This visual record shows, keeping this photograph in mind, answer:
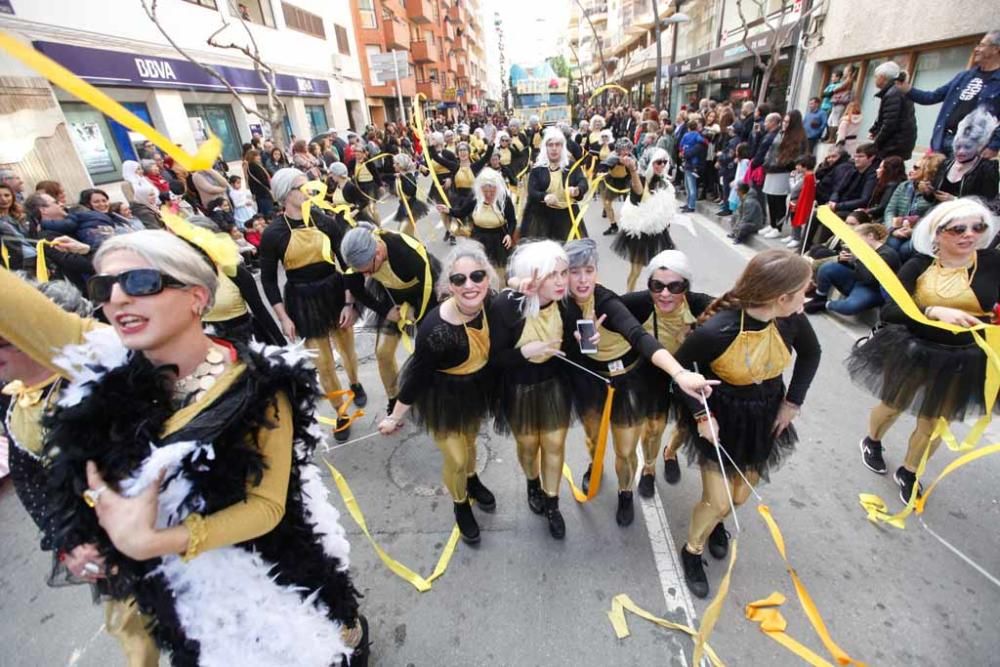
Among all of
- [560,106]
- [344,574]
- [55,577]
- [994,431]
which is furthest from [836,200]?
[560,106]

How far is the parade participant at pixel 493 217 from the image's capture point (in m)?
5.85

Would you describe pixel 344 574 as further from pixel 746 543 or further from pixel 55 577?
pixel 746 543

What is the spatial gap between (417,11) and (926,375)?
4159cm

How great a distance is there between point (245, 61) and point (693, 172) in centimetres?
1554

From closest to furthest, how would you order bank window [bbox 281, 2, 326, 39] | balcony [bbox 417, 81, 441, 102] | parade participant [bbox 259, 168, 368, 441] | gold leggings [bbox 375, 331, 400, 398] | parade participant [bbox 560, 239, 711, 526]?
parade participant [bbox 560, 239, 711, 526], parade participant [bbox 259, 168, 368, 441], gold leggings [bbox 375, 331, 400, 398], bank window [bbox 281, 2, 326, 39], balcony [bbox 417, 81, 441, 102]

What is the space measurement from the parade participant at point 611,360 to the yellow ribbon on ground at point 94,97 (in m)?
1.75

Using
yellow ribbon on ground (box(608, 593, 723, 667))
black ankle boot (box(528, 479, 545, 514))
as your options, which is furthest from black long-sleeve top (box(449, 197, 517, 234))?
yellow ribbon on ground (box(608, 593, 723, 667))

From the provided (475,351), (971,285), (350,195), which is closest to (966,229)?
(971,285)

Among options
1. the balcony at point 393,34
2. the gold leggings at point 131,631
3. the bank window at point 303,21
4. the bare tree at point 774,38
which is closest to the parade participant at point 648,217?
the gold leggings at point 131,631

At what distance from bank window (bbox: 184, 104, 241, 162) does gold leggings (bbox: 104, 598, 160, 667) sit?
15.5 meters

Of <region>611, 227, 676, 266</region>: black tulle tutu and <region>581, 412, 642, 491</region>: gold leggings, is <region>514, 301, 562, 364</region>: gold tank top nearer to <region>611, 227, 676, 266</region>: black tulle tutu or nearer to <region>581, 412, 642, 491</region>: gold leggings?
<region>581, 412, 642, 491</region>: gold leggings

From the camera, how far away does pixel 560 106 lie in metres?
35.2

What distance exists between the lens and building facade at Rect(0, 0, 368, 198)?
9.07 metres

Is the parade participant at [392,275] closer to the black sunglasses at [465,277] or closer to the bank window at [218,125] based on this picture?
the black sunglasses at [465,277]
